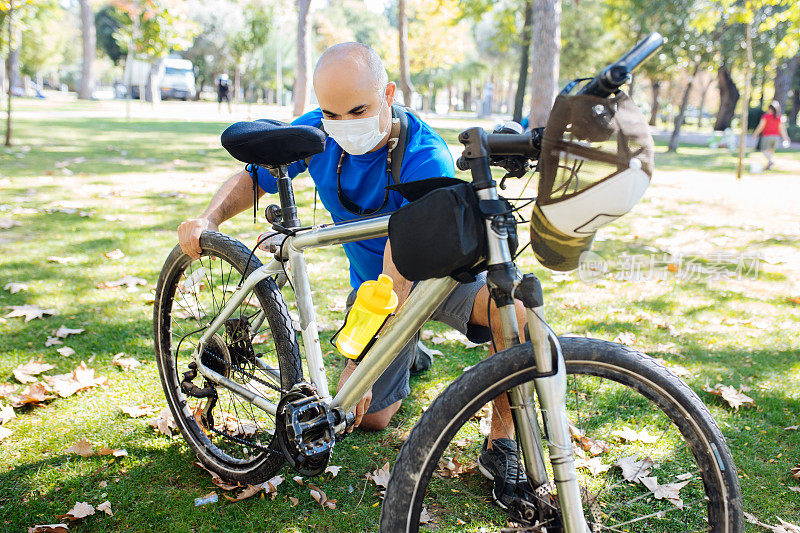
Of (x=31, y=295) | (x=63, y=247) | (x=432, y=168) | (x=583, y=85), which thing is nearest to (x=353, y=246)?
(x=432, y=168)

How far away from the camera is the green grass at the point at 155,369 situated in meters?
2.43

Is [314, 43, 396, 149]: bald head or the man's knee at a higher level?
[314, 43, 396, 149]: bald head

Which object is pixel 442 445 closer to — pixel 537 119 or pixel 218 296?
pixel 218 296

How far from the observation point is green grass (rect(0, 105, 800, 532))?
2.43 meters

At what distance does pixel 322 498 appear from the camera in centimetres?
249

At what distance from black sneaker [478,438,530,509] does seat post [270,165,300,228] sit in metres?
1.14

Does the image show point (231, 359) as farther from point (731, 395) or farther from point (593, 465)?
point (731, 395)

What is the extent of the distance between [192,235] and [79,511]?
3.69 feet

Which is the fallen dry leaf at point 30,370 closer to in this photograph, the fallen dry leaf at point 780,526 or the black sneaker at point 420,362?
the black sneaker at point 420,362

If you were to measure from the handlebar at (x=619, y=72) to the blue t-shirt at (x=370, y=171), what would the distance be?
1073mm

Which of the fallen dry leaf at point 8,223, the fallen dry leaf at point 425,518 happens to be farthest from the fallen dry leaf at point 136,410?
the fallen dry leaf at point 8,223

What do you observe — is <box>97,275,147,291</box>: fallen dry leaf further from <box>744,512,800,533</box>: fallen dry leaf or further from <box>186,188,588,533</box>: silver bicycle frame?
<box>744,512,800,533</box>: fallen dry leaf

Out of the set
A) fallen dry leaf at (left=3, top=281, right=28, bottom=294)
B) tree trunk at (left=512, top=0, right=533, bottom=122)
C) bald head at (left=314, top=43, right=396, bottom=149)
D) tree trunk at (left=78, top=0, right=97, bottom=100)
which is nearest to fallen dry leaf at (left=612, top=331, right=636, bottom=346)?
bald head at (left=314, top=43, right=396, bottom=149)

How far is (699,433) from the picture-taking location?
5.17ft
